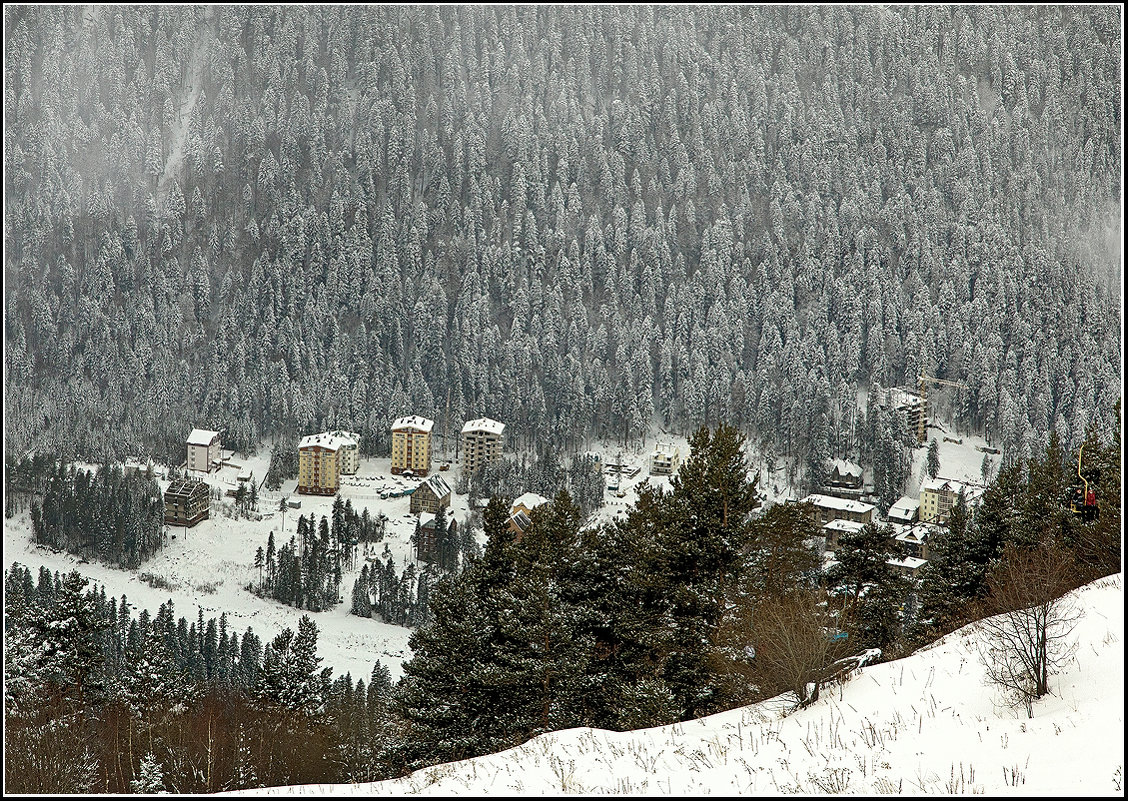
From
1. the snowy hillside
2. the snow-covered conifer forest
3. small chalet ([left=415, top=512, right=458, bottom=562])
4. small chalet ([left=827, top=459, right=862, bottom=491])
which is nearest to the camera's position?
the snowy hillside

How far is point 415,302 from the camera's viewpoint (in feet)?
434

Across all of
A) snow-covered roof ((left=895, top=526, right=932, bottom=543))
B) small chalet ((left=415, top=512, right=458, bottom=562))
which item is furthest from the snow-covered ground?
snow-covered roof ((left=895, top=526, right=932, bottom=543))

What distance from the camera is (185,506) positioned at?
82.3 metres

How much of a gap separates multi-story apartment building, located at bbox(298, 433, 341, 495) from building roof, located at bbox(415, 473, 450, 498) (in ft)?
29.6

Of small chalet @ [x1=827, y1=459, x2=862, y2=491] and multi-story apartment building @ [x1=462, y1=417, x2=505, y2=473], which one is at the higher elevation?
multi-story apartment building @ [x1=462, y1=417, x2=505, y2=473]

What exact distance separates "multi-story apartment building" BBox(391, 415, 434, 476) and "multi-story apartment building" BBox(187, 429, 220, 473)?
17.8 m

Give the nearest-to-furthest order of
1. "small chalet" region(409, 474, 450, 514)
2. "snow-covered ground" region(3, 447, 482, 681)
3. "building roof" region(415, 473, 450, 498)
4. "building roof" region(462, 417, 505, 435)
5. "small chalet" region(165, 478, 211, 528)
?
1. "snow-covered ground" region(3, 447, 482, 681)
2. "small chalet" region(165, 478, 211, 528)
3. "small chalet" region(409, 474, 450, 514)
4. "building roof" region(415, 473, 450, 498)
5. "building roof" region(462, 417, 505, 435)

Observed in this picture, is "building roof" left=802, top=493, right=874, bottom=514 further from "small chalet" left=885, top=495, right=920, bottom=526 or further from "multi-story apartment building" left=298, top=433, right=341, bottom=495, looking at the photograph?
"multi-story apartment building" left=298, top=433, right=341, bottom=495

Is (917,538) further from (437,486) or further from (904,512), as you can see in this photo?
(437,486)

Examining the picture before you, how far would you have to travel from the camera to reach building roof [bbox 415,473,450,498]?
86.0m

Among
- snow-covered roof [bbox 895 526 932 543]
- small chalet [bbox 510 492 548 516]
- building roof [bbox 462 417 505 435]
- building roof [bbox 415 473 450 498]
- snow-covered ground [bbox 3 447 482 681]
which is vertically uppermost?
building roof [bbox 462 417 505 435]

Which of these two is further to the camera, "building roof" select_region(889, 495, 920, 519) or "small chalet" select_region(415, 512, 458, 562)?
"building roof" select_region(889, 495, 920, 519)

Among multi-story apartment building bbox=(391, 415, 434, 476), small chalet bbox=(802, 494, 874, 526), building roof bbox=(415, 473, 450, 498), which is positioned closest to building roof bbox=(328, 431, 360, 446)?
multi-story apartment building bbox=(391, 415, 434, 476)

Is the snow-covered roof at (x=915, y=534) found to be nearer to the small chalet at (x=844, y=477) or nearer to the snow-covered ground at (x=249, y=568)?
the small chalet at (x=844, y=477)
